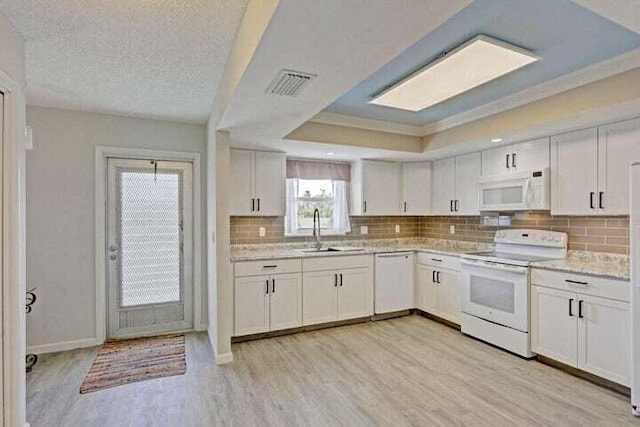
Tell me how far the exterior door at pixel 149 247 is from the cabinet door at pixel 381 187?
230 centimetres

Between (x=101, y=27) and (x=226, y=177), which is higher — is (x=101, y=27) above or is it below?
above

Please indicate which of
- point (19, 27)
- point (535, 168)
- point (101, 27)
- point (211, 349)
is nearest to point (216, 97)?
point (101, 27)

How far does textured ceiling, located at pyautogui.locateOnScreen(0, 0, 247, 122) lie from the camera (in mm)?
1895

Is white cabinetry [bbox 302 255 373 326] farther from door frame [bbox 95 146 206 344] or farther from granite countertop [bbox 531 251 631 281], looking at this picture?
door frame [bbox 95 146 206 344]

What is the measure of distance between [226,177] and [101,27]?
1474 mm

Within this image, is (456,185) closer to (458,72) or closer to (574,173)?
(574,173)

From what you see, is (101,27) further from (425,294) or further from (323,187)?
(425,294)

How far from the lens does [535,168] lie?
3.56 m

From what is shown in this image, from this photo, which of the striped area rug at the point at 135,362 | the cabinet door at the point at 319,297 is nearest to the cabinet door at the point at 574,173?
the cabinet door at the point at 319,297

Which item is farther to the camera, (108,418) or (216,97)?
(216,97)

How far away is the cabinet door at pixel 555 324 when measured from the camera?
290 centimetres

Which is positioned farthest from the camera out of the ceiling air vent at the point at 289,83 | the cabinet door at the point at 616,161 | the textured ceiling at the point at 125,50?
the cabinet door at the point at 616,161

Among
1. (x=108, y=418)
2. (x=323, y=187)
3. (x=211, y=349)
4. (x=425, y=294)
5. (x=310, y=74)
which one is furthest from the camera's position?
(x=323, y=187)

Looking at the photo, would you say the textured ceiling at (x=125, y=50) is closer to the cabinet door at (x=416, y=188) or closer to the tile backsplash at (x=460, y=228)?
the tile backsplash at (x=460, y=228)
